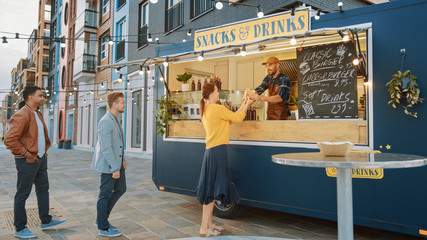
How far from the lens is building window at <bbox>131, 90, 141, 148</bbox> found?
16359mm

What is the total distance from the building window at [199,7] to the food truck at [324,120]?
705 centimetres

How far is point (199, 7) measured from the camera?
502 inches

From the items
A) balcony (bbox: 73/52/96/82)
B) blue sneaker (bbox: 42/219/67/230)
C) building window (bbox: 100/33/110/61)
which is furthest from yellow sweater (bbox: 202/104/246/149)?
balcony (bbox: 73/52/96/82)

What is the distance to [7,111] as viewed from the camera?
92.6m

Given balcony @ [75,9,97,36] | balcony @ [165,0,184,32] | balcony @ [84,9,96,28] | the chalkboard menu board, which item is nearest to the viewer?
the chalkboard menu board

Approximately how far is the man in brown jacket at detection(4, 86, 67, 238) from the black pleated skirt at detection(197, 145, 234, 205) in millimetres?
2037

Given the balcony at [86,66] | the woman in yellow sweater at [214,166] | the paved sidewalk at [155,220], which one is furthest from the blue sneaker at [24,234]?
the balcony at [86,66]

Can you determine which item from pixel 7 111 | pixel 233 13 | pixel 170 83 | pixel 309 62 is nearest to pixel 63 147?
pixel 233 13

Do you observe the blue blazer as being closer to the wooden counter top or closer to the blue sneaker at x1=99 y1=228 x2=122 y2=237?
the blue sneaker at x1=99 y1=228 x2=122 y2=237

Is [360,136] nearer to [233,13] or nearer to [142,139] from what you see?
[233,13]

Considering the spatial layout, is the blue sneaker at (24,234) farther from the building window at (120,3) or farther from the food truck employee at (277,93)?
the building window at (120,3)

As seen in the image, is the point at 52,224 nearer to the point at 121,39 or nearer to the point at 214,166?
the point at 214,166

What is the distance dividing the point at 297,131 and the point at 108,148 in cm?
237

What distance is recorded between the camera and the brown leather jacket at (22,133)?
3.96 meters
